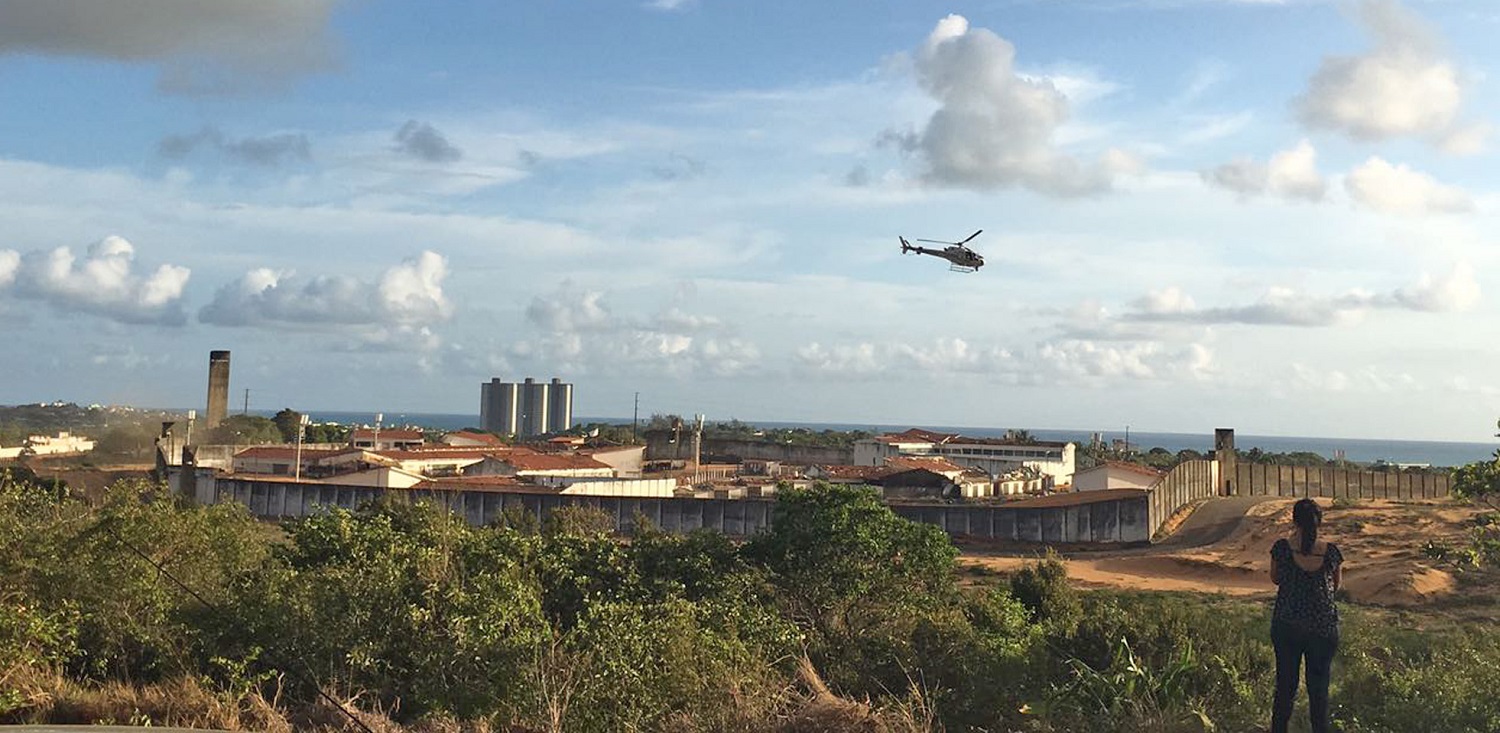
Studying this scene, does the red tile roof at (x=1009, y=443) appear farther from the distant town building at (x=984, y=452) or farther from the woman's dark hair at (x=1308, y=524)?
the woman's dark hair at (x=1308, y=524)

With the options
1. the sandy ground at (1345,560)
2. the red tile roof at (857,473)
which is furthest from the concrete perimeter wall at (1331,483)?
the red tile roof at (857,473)

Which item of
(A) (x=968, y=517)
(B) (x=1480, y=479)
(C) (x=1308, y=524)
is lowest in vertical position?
(A) (x=968, y=517)

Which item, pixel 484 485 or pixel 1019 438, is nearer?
pixel 484 485

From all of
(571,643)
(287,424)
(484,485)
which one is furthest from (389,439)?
(571,643)

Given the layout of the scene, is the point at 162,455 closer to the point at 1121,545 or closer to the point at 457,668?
the point at 1121,545

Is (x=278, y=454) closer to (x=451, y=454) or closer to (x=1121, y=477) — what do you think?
(x=451, y=454)

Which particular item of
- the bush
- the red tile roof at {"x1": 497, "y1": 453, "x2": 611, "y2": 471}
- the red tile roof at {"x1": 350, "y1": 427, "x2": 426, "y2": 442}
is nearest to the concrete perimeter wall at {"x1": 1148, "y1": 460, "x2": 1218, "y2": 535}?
the bush
